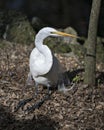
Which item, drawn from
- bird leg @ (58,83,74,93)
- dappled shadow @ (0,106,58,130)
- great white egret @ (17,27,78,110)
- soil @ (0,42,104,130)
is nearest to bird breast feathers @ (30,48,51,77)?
great white egret @ (17,27,78,110)

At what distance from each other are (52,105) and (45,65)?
65 centimetres

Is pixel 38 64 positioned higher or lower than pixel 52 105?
higher

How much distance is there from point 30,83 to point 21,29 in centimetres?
270

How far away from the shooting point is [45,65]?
22.9ft

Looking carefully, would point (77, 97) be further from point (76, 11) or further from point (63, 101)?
point (76, 11)

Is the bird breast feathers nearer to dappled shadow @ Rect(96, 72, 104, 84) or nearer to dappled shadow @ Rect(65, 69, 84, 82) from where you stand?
dappled shadow @ Rect(65, 69, 84, 82)

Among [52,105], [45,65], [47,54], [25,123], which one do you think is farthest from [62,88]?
[25,123]

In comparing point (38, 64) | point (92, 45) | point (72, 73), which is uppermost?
point (92, 45)

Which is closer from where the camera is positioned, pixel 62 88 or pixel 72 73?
pixel 62 88

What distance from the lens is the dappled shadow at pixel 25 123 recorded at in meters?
6.31

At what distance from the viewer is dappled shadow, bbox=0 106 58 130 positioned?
6309 mm

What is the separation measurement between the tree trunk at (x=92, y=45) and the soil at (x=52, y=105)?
17cm

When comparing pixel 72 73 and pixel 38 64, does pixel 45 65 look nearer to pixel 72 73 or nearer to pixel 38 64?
pixel 38 64

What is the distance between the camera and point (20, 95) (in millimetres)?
7234
